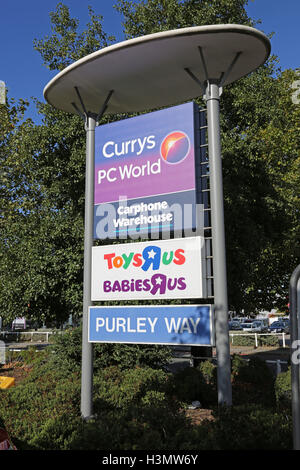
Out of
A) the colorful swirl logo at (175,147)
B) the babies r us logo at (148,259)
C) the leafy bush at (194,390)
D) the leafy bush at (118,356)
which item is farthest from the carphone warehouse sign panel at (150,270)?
the leafy bush at (118,356)

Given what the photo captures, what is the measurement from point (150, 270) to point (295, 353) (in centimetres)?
397

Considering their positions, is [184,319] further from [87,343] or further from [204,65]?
[204,65]

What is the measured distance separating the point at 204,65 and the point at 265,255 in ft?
41.0

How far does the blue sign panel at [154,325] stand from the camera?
769cm

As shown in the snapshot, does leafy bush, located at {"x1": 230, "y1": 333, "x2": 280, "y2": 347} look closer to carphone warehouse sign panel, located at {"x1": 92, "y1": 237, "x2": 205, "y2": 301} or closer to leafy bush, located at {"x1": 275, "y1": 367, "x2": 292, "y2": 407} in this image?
leafy bush, located at {"x1": 275, "y1": 367, "x2": 292, "y2": 407}

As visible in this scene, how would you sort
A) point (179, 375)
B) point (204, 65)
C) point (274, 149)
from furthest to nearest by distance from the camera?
point (274, 149) < point (179, 375) < point (204, 65)

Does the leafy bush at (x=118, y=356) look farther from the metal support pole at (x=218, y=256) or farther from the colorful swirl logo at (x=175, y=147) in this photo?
the colorful swirl logo at (x=175, y=147)

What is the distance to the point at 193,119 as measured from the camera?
8.64 m

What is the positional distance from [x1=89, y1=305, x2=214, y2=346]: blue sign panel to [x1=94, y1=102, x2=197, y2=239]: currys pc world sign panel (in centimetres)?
160

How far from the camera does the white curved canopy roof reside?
8242 mm

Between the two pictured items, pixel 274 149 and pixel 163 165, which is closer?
pixel 163 165

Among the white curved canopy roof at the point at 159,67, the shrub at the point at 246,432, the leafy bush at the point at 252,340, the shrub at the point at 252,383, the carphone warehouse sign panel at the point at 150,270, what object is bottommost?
the leafy bush at the point at 252,340

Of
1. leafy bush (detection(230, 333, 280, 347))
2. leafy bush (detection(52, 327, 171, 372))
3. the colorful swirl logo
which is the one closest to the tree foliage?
leafy bush (detection(52, 327, 171, 372))

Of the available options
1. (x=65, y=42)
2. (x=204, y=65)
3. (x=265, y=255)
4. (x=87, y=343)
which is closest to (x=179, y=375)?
(x=87, y=343)
